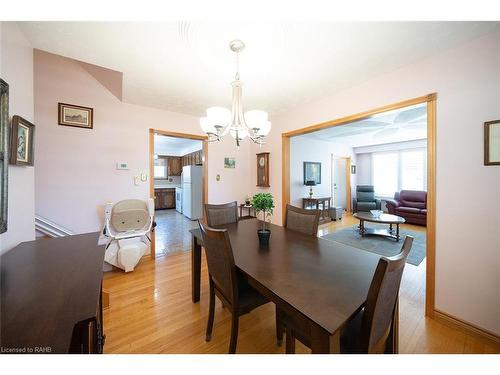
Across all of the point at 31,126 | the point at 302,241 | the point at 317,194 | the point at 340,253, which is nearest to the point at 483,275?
the point at 340,253

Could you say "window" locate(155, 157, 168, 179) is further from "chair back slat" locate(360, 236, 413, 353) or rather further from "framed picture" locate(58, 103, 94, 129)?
"chair back slat" locate(360, 236, 413, 353)

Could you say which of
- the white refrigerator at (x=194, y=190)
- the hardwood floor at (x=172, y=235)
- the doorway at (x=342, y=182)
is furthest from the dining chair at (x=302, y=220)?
the doorway at (x=342, y=182)

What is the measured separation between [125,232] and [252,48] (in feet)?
8.60

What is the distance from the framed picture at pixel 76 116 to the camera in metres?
2.25

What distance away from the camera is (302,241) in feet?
5.09

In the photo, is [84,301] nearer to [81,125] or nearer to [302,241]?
[302,241]

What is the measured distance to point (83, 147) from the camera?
2395 millimetres

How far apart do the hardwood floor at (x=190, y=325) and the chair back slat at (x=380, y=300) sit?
2.35ft

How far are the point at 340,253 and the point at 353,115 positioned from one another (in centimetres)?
170

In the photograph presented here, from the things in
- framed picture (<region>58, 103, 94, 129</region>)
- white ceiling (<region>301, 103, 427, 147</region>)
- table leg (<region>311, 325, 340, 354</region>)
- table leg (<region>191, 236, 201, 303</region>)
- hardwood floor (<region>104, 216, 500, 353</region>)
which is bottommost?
hardwood floor (<region>104, 216, 500, 353</region>)

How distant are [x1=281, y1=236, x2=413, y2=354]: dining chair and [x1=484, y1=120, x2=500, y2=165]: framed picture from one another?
1.16 metres

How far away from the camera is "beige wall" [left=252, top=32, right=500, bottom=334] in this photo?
1.40 metres

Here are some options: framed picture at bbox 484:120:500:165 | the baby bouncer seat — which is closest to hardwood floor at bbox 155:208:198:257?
the baby bouncer seat

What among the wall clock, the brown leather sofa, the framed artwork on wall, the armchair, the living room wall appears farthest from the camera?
the armchair
